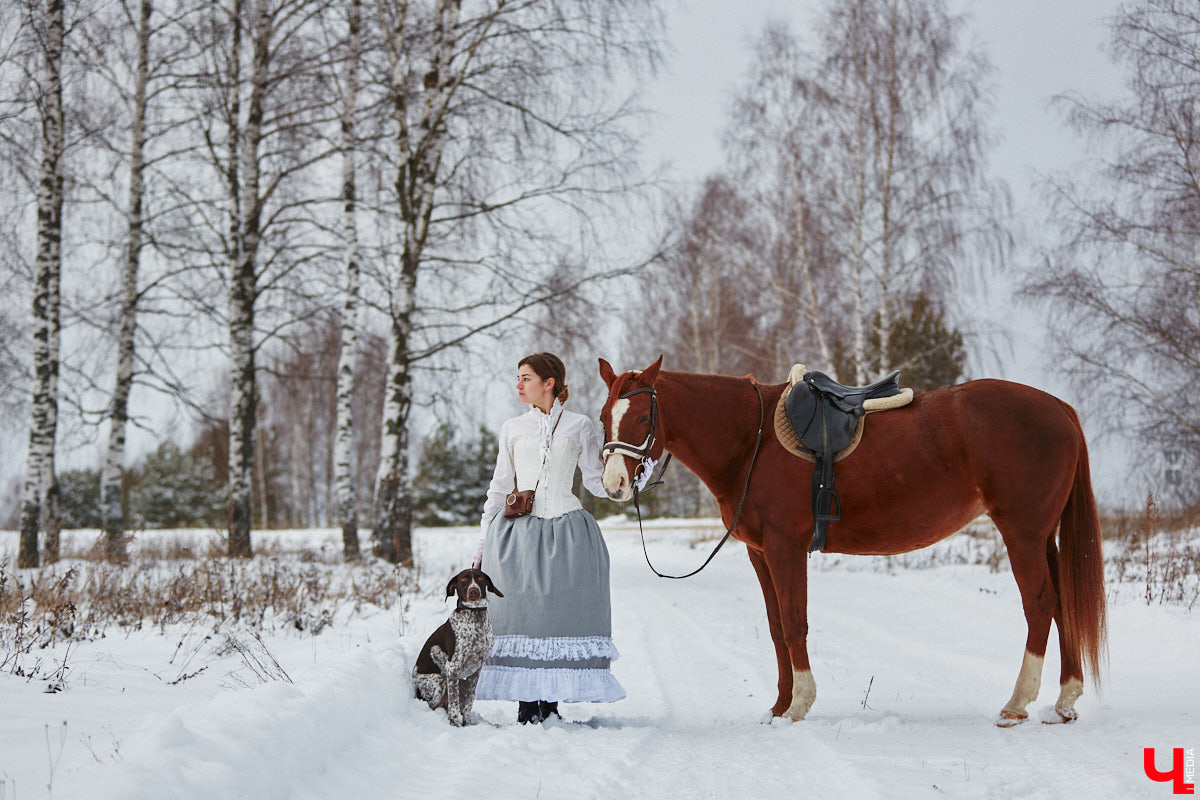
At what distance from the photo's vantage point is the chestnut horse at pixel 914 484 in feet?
14.6

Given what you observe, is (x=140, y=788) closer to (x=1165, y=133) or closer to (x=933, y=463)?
(x=933, y=463)

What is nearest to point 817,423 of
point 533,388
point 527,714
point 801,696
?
point 801,696

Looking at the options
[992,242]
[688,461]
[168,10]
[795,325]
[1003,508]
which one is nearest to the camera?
[1003,508]

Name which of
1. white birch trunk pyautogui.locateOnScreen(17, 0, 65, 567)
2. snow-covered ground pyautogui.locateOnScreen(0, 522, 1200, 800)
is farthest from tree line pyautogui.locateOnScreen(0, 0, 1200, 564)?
snow-covered ground pyautogui.locateOnScreen(0, 522, 1200, 800)

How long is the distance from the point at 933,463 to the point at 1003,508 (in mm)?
439

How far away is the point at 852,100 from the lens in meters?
16.9

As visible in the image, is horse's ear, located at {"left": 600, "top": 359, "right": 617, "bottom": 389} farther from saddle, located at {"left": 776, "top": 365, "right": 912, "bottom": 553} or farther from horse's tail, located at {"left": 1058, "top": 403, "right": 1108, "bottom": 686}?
horse's tail, located at {"left": 1058, "top": 403, "right": 1108, "bottom": 686}

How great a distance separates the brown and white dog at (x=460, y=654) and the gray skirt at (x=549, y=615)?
0.25m

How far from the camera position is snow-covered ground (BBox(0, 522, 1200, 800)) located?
9.19 feet

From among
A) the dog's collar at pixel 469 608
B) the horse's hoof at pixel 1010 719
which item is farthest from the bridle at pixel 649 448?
the horse's hoof at pixel 1010 719

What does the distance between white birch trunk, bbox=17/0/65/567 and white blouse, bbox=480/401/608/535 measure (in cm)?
1050

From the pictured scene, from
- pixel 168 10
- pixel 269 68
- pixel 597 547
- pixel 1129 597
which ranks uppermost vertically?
pixel 168 10

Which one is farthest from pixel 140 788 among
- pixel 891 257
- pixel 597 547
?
pixel 891 257

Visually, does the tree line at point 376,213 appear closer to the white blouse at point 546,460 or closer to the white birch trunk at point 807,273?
the white birch trunk at point 807,273
